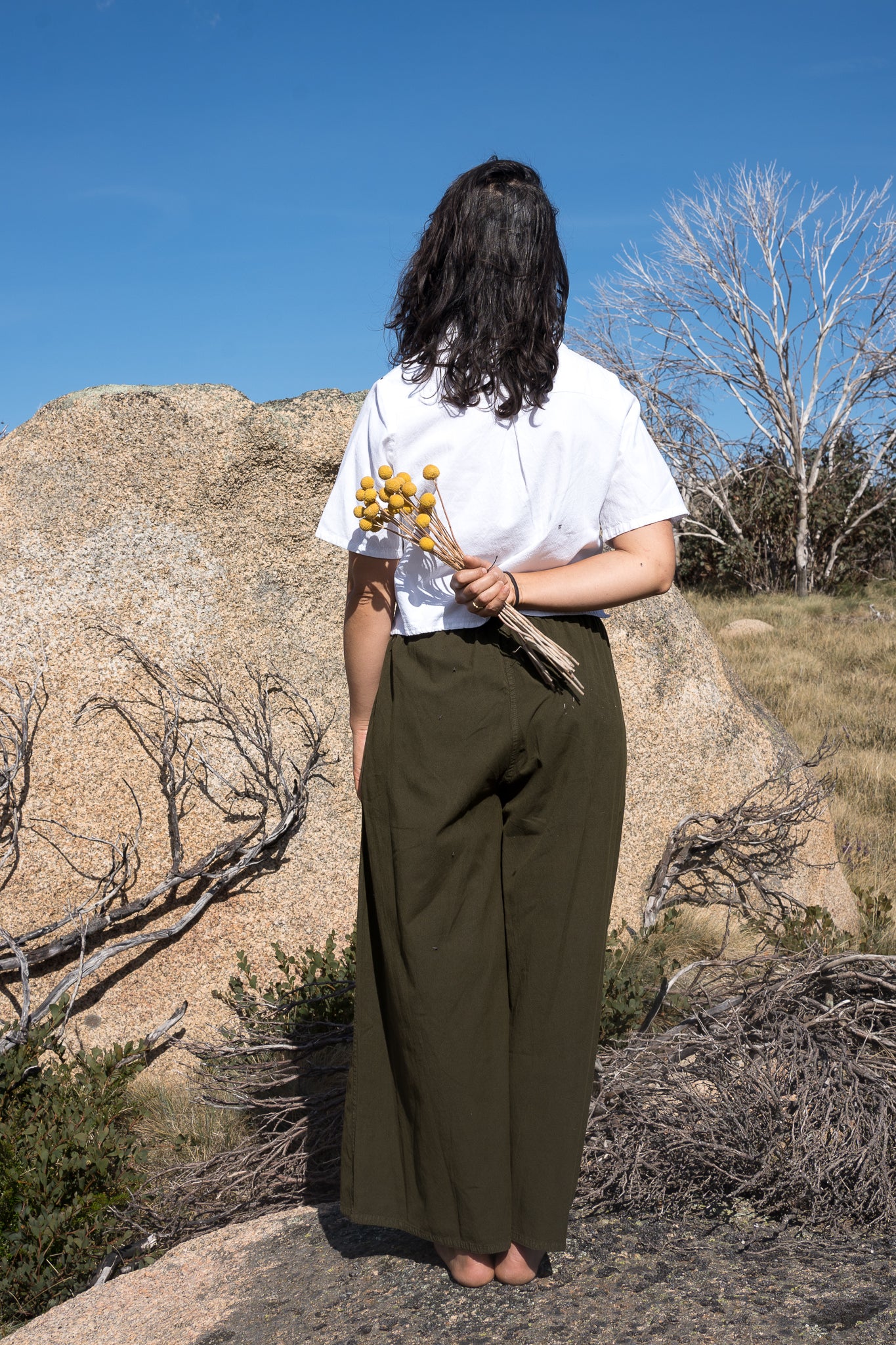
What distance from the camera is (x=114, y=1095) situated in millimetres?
2979

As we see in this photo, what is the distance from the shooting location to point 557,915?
1.83 m

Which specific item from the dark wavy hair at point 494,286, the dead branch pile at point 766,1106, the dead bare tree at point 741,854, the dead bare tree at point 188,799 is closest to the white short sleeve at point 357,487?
the dark wavy hair at point 494,286

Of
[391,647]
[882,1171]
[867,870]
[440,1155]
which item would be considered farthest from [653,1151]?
[867,870]

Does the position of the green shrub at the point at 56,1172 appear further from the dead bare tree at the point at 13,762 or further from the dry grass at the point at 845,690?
the dry grass at the point at 845,690

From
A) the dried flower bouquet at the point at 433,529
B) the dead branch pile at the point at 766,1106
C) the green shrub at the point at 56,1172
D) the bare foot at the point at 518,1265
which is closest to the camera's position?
the dried flower bouquet at the point at 433,529

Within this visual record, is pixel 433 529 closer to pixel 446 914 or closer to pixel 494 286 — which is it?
pixel 494 286

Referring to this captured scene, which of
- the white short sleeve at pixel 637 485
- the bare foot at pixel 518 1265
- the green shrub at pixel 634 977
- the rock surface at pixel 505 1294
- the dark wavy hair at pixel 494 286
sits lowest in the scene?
the rock surface at pixel 505 1294

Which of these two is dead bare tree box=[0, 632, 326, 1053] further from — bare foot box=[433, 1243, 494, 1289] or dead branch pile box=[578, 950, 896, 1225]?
bare foot box=[433, 1243, 494, 1289]

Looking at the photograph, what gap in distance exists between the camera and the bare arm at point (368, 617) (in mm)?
1862

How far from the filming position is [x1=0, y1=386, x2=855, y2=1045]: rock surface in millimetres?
3408

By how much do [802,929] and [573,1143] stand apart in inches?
83.9

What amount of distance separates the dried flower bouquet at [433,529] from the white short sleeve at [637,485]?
28 cm

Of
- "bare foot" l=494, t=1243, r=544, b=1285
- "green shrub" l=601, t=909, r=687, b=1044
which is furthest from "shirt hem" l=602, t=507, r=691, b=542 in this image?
"green shrub" l=601, t=909, r=687, b=1044

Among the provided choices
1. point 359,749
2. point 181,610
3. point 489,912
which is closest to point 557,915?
point 489,912
